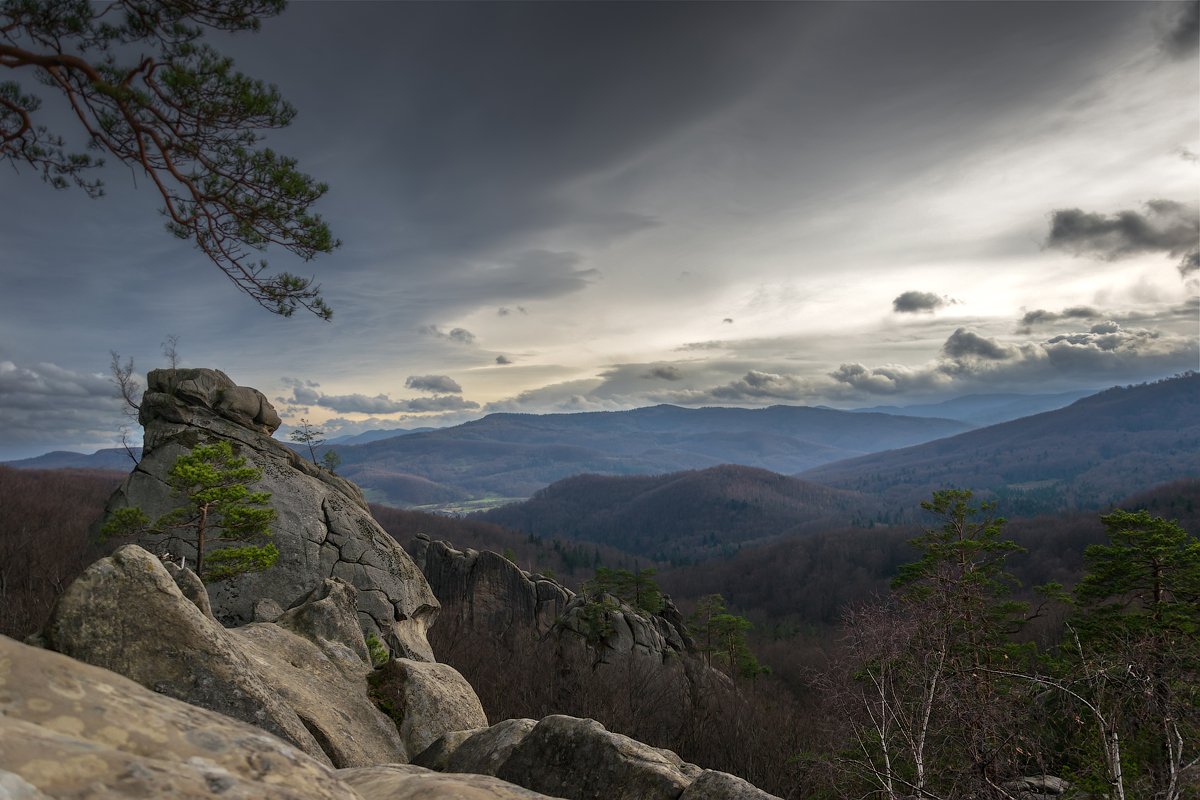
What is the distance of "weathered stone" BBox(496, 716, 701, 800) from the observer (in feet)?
28.9

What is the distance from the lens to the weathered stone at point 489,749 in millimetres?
9602

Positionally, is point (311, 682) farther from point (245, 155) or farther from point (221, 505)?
point (221, 505)

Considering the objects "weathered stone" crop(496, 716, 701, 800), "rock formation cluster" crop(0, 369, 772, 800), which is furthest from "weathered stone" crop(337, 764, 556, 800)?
"weathered stone" crop(496, 716, 701, 800)

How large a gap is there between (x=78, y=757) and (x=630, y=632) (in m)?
53.1

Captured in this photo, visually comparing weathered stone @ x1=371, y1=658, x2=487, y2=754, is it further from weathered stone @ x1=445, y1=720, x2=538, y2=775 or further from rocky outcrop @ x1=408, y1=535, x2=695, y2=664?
rocky outcrop @ x1=408, y1=535, x2=695, y2=664

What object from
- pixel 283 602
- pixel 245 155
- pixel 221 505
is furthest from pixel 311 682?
pixel 283 602

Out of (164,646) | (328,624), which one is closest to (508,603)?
(328,624)

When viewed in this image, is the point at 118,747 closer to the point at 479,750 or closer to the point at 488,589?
the point at 479,750

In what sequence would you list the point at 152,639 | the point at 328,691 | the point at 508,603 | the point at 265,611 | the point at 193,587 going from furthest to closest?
the point at 508,603
the point at 265,611
the point at 328,691
the point at 193,587
the point at 152,639

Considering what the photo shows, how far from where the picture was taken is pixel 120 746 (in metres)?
3.94

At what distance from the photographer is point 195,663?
7.83 meters

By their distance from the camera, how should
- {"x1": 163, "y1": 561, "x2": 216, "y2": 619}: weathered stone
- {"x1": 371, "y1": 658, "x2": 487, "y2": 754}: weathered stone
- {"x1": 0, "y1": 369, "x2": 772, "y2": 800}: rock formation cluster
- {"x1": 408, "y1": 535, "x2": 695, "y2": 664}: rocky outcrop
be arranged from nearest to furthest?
{"x1": 0, "y1": 369, "x2": 772, "y2": 800}: rock formation cluster
{"x1": 163, "y1": 561, "x2": 216, "y2": 619}: weathered stone
{"x1": 371, "y1": 658, "x2": 487, "y2": 754}: weathered stone
{"x1": 408, "y1": 535, "x2": 695, "y2": 664}: rocky outcrop

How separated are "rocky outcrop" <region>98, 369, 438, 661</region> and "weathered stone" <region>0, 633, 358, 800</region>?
2192 cm

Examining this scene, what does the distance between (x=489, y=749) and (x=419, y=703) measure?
10.9 ft
